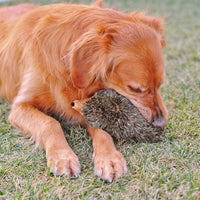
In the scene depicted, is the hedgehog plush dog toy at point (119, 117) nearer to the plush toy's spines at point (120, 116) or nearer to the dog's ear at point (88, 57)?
the plush toy's spines at point (120, 116)

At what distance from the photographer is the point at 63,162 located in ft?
8.97

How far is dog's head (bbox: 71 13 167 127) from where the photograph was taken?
3.06m

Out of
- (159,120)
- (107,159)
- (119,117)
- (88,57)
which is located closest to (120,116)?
(119,117)

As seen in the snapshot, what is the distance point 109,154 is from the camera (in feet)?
9.38

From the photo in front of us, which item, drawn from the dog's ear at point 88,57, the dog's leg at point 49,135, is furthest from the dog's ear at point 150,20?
the dog's leg at point 49,135

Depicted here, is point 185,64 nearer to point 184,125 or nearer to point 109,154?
point 184,125

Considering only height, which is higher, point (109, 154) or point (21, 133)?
point (109, 154)

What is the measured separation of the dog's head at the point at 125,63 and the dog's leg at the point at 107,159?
0.48 metres

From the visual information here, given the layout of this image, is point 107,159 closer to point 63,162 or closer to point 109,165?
point 109,165

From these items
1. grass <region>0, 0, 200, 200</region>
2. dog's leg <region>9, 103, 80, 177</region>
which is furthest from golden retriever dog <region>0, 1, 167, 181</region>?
grass <region>0, 0, 200, 200</region>

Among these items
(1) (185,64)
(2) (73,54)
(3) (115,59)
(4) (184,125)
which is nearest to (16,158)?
(2) (73,54)

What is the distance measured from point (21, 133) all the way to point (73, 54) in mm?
1146

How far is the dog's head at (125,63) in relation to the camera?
10.0 feet

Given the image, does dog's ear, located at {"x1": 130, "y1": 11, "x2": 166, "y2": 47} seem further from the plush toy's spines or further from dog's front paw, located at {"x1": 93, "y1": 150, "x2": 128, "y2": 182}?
dog's front paw, located at {"x1": 93, "y1": 150, "x2": 128, "y2": 182}
